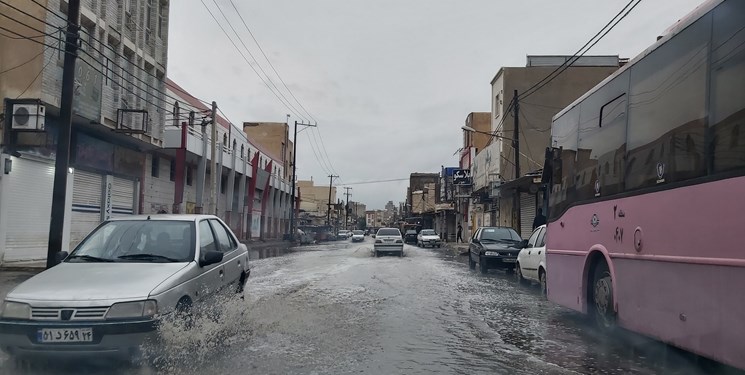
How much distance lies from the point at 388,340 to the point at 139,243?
3377 mm

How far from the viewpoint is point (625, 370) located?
597cm

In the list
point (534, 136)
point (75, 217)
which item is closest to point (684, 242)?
point (75, 217)

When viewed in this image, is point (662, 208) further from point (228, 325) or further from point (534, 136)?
point (534, 136)

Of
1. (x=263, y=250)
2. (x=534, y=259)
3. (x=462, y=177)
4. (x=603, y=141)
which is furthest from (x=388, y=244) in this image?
(x=603, y=141)

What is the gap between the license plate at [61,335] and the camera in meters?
4.91

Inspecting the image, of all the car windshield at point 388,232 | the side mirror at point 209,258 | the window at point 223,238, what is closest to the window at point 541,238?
the window at point 223,238

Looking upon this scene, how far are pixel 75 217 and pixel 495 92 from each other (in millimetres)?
29995

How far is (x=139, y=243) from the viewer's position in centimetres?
657

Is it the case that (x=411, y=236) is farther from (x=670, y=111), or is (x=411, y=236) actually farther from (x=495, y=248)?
(x=670, y=111)

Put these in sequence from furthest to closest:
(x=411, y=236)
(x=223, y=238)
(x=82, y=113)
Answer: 1. (x=411, y=236)
2. (x=82, y=113)
3. (x=223, y=238)

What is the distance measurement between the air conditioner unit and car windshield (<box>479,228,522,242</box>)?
564 inches

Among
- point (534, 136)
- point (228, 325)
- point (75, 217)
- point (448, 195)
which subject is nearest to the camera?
point (228, 325)

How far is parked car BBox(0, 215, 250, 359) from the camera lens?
494 cm

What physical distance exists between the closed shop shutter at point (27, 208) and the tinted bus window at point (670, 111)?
16644 millimetres
